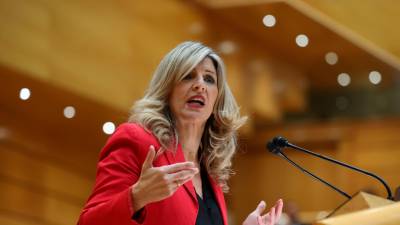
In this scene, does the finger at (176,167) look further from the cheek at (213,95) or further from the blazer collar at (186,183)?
the cheek at (213,95)

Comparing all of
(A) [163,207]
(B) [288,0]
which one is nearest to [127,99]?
(B) [288,0]

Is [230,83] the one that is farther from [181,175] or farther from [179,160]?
[181,175]

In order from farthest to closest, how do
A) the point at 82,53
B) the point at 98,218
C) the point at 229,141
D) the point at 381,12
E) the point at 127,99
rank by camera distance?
the point at 127,99 → the point at 82,53 → the point at 381,12 → the point at 229,141 → the point at 98,218

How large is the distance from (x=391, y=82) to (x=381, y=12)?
134 inches

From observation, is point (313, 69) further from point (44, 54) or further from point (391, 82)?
point (44, 54)

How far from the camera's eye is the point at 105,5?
21.4 ft

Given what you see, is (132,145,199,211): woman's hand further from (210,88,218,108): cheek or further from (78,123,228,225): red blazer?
(210,88,218,108): cheek

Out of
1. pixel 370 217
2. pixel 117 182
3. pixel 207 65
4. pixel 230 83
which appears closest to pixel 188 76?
pixel 207 65

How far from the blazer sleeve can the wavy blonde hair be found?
4.7 inches

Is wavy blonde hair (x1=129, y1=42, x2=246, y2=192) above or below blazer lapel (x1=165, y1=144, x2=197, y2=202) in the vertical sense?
above

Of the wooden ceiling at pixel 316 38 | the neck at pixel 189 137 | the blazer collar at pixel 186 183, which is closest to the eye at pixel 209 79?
the neck at pixel 189 137

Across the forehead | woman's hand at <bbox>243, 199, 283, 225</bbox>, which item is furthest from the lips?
woman's hand at <bbox>243, 199, 283, 225</bbox>

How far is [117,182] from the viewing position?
2191mm

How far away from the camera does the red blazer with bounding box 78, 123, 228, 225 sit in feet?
6.88
